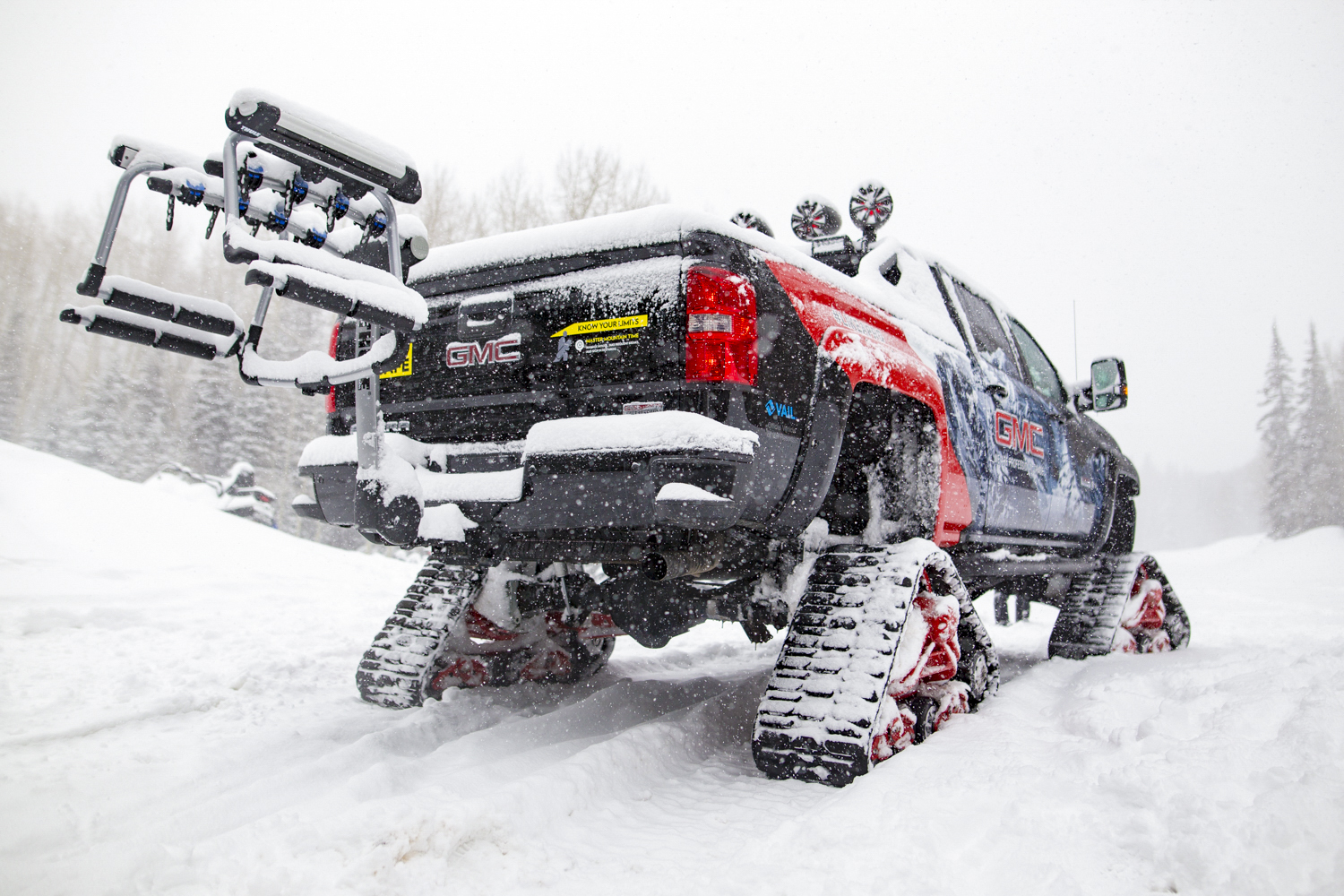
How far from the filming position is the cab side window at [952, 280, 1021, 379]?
4.58 metres

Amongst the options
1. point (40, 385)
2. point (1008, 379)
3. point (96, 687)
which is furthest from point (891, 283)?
point (40, 385)

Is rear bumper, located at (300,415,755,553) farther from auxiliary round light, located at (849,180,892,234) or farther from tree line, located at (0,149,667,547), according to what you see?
tree line, located at (0,149,667,547)

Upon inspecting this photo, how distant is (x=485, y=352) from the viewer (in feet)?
10.00

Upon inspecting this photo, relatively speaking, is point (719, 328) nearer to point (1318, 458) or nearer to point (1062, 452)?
point (1062, 452)

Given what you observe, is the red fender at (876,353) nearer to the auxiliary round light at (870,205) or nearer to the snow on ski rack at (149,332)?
the auxiliary round light at (870,205)

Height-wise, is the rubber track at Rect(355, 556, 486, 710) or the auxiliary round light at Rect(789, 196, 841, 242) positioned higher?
the auxiliary round light at Rect(789, 196, 841, 242)

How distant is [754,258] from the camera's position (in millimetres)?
2752

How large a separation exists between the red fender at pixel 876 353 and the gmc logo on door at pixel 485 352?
3.13 ft

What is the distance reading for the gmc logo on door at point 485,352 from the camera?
9.75 ft

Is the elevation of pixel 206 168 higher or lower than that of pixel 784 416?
higher

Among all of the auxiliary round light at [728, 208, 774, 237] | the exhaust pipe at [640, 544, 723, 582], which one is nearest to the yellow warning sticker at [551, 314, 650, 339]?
the exhaust pipe at [640, 544, 723, 582]

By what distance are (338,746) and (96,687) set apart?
1.51m

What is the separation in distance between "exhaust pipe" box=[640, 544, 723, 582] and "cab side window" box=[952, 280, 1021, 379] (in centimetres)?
238

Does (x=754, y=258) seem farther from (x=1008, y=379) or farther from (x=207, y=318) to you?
(x=1008, y=379)
